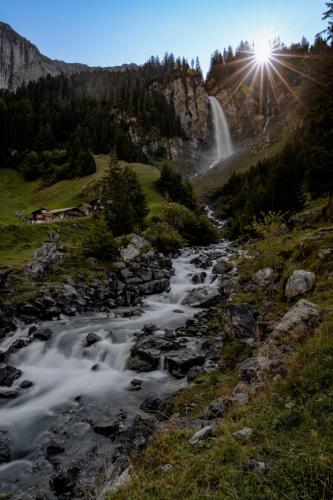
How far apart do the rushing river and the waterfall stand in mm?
135881

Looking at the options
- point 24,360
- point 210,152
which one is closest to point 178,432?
point 24,360

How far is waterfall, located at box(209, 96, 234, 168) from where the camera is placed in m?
162

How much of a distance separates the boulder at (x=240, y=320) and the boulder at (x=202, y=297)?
8.76 meters

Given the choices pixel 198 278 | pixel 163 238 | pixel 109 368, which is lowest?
pixel 109 368

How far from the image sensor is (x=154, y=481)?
5504 mm

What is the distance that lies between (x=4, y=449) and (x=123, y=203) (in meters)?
34.9

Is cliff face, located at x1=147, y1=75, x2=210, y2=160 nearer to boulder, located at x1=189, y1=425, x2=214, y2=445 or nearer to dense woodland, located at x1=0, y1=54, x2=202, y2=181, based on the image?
dense woodland, located at x1=0, y1=54, x2=202, y2=181

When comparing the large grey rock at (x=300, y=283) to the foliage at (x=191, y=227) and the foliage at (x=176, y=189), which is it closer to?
the foliage at (x=191, y=227)

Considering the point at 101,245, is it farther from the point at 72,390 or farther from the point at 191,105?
the point at 191,105

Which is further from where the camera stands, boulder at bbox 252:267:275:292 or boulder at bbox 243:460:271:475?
boulder at bbox 252:267:275:292

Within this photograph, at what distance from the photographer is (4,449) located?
10539 millimetres

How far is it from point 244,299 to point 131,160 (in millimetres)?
97223

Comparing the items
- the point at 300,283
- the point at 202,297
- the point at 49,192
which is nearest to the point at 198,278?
the point at 202,297

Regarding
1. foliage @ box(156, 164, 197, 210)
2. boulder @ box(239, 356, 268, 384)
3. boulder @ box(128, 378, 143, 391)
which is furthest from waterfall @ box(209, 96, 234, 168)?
boulder @ box(239, 356, 268, 384)
